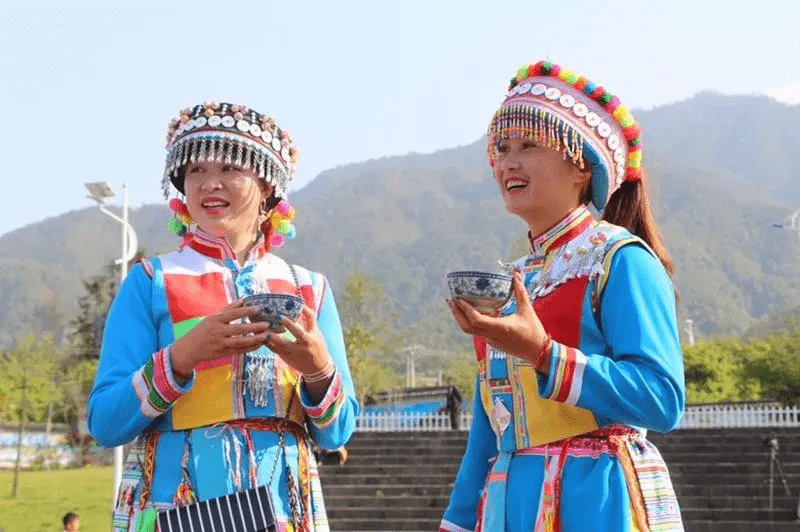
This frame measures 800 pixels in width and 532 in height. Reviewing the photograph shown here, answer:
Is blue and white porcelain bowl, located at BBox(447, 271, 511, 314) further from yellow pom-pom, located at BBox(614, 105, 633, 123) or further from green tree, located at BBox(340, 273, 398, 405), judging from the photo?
green tree, located at BBox(340, 273, 398, 405)

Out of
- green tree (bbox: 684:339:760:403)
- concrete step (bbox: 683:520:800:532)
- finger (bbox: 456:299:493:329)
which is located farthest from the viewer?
green tree (bbox: 684:339:760:403)

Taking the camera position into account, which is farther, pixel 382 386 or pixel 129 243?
pixel 382 386

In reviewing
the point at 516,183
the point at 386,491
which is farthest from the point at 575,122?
the point at 386,491

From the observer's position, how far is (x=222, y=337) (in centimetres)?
A: 285

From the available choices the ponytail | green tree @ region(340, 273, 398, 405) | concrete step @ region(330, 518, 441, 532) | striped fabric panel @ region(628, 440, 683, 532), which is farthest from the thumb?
green tree @ region(340, 273, 398, 405)

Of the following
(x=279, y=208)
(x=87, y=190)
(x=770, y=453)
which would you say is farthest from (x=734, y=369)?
(x=279, y=208)

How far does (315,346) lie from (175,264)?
0.58 m

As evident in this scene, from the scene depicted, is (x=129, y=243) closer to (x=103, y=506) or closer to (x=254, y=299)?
(x=103, y=506)

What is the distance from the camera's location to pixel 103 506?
22781mm

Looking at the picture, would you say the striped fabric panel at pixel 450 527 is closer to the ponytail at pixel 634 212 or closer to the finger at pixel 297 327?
the finger at pixel 297 327

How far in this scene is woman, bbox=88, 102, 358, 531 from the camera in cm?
299

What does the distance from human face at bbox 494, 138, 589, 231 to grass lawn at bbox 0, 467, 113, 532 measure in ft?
54.2

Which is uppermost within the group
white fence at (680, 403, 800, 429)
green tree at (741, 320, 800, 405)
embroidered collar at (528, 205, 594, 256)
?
green tree at (741, 320, 800, 405)

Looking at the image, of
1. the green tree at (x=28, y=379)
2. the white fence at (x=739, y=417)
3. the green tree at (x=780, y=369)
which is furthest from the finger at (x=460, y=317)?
the green tree at (x=780, y=369)
